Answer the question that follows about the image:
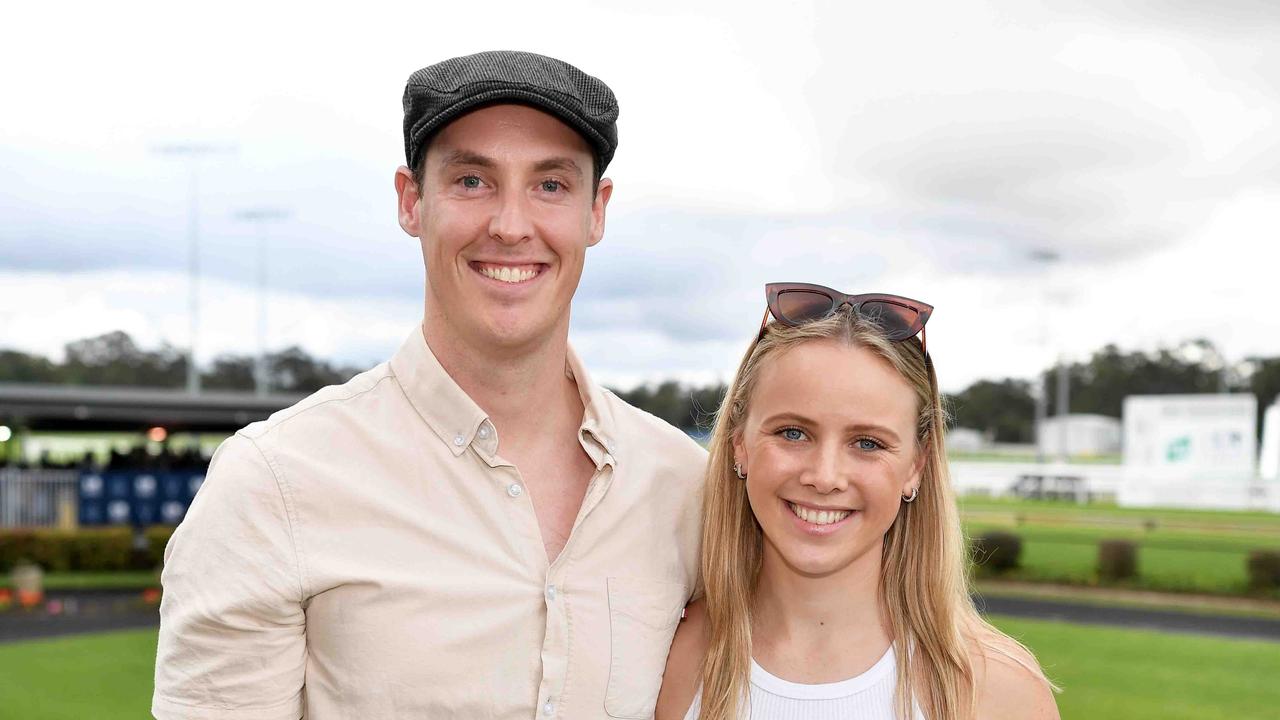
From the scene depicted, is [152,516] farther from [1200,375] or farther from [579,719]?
[1200,375]

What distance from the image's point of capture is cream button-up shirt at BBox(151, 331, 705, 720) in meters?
2.46

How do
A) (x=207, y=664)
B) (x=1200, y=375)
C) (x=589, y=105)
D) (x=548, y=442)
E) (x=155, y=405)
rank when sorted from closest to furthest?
(x=207, y=664) → (x=589, y=105) → (x=548, y=442) → (x=155, y=405) → (x=1200, y=375)

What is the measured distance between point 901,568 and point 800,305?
2.52 feet

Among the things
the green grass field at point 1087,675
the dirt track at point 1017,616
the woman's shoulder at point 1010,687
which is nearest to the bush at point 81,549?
the dirt track at point 1017,616

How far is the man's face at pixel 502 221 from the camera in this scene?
265 centimetres

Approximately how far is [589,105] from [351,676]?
1417 millimetres

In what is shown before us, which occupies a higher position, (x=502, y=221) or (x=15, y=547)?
(x=502, y=221)

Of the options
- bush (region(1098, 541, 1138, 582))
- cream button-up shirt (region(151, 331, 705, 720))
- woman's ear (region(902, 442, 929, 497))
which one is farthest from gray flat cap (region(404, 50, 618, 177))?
bush (region(1098, 541, 1138, 582))

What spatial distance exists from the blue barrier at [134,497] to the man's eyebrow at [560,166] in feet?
76.9

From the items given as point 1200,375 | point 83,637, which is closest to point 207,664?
point 83,637

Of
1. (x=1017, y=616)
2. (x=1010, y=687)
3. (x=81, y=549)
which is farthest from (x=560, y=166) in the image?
(x=81, y=549)

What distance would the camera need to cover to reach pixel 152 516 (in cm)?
2477

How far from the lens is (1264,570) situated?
2131 centimetres

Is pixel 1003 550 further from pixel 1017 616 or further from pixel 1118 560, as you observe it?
pixel 1017 616
